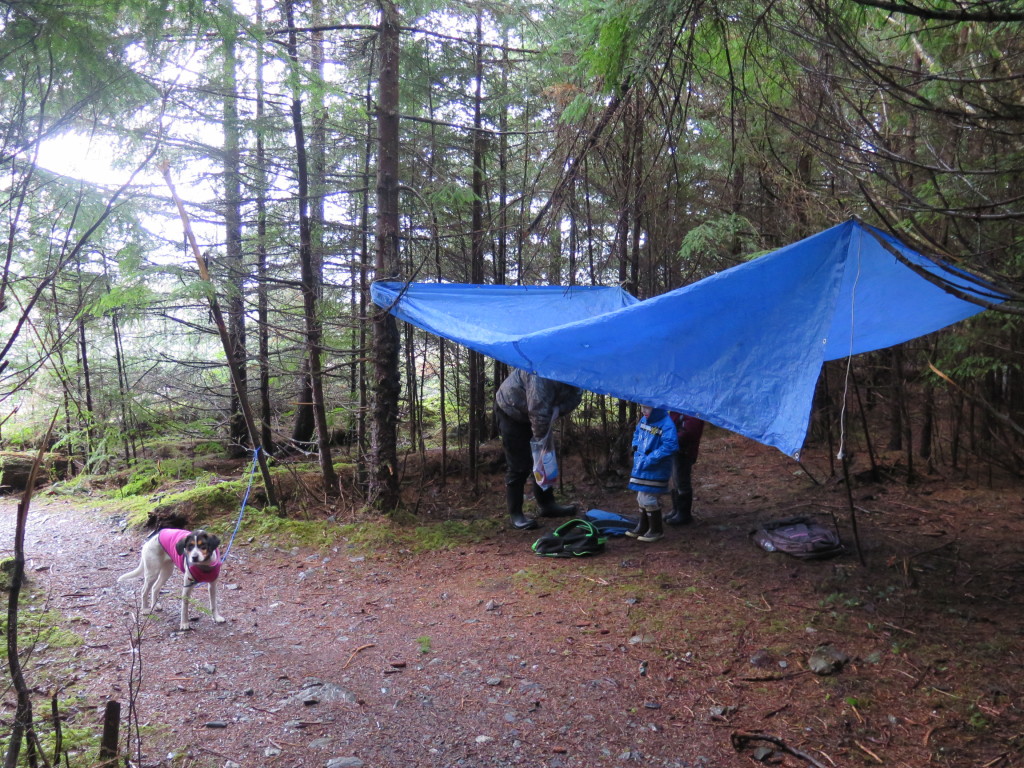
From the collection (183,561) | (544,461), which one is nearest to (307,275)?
(544,461)

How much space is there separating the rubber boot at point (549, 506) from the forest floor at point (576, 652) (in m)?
0.37

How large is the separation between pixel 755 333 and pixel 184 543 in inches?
130

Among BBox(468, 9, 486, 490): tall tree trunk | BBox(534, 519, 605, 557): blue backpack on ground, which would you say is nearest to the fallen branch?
BBox(534, 519, 605, 557): blue backpack on ground

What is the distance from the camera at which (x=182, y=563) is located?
11.1 feet

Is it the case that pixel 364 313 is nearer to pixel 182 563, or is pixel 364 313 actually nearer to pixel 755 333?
pixel 182 563

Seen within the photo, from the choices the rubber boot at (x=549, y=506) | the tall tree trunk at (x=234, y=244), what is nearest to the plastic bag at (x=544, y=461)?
the rubber boot at (x=549, y=506)

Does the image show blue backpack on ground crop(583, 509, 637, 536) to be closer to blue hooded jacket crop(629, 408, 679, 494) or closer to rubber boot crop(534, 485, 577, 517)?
rubber boot crop(534, 485, 577, 517)

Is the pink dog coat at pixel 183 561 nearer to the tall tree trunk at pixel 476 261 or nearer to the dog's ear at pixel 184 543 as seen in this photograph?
the dog's ear at pixel 184 543

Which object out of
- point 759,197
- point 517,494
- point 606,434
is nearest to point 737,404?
point 517,494

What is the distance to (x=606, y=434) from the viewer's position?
6.55m

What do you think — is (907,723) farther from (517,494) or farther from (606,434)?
(606,434)

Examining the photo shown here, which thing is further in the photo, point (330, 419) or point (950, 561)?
point (330, 419)

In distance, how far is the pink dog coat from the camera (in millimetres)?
3318

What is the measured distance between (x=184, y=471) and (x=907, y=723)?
7.71m
